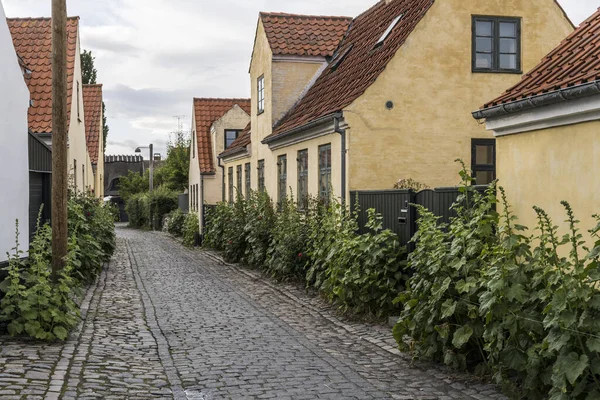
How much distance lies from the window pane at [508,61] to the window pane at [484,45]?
0.32m

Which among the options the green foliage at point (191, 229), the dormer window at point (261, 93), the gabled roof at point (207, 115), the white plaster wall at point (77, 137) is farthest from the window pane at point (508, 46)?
the gabled roof at point (207, 115)

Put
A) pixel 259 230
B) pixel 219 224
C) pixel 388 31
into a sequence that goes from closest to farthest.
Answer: pixel 388 31 < pixel 259 230 < pixel 219 224

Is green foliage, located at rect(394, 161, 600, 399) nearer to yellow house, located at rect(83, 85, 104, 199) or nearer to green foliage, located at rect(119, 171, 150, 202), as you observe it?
yellow house, located at rect(83, 85, 104, 199)

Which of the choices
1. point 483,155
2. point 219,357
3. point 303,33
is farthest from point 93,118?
point 219,357

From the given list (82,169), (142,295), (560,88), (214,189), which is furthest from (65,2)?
(214,189)

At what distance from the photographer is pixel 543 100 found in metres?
7.71

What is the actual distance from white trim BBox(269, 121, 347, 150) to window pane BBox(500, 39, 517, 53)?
3937 mm

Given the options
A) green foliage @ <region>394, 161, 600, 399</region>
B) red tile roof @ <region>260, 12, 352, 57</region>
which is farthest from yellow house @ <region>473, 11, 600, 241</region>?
red tile roof @ <region>260, 12, 352, 57</region>

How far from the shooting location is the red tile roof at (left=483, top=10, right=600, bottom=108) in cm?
755

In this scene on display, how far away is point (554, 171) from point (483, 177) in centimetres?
793

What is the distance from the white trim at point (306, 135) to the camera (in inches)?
626

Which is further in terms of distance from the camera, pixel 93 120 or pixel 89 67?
pixel 89 67

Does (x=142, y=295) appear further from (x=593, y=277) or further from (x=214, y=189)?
(x=214, y=189)

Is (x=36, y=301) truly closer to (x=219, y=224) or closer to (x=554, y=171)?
(x=554, y=171)
